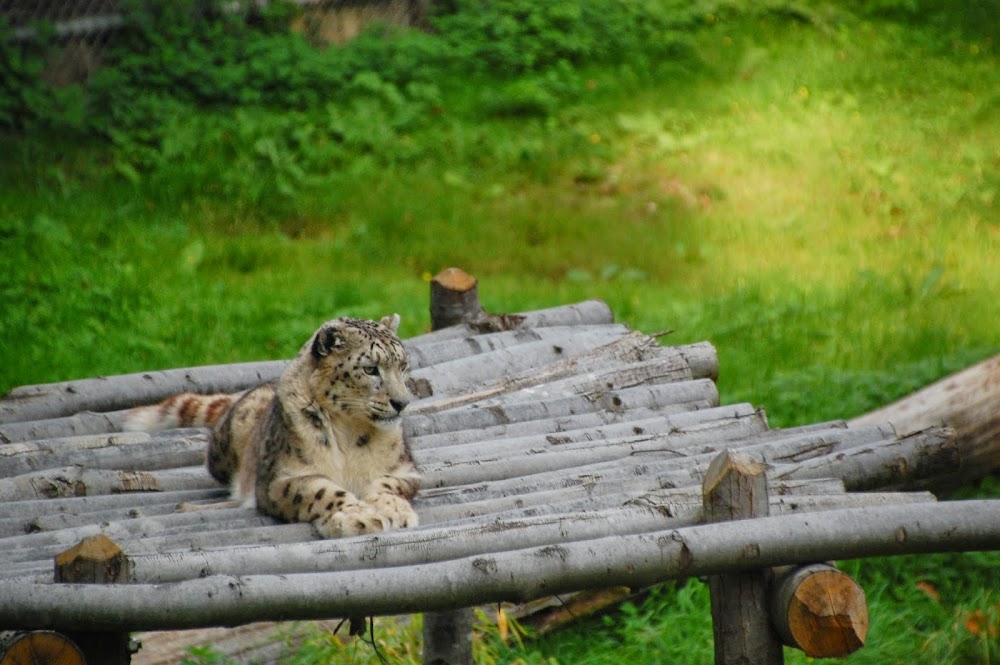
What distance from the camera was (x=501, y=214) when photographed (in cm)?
1109

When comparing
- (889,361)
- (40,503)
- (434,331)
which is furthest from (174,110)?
(40,503)

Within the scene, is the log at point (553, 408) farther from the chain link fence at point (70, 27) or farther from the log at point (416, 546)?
the chain link fence at point (70, 27)

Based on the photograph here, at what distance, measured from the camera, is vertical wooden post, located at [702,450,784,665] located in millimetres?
4293

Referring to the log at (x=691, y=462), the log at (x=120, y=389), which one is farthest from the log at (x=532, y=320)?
the log at (x=691, y=462)

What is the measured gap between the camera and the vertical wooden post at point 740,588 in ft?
14.1

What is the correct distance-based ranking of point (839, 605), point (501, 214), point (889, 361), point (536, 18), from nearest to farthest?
1. point (839, 605)
2. point (889, 361)
3. point (501, 214)
4. point (536, 18)

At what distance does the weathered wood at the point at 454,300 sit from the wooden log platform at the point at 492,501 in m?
0.23

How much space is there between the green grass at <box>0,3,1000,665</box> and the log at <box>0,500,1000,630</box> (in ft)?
6.14

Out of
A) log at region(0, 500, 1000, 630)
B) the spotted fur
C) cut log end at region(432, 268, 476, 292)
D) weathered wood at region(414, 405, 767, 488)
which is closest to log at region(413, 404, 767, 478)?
weathered wood at region(414, 405, 767, 488)

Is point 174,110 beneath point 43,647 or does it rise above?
above

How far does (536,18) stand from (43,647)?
1031cm

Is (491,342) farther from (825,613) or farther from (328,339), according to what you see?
(825,613)

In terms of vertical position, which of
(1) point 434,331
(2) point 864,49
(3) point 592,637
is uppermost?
(2) point 864,49

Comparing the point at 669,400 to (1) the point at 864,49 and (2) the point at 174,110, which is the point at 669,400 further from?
(1) the point at 864,49
